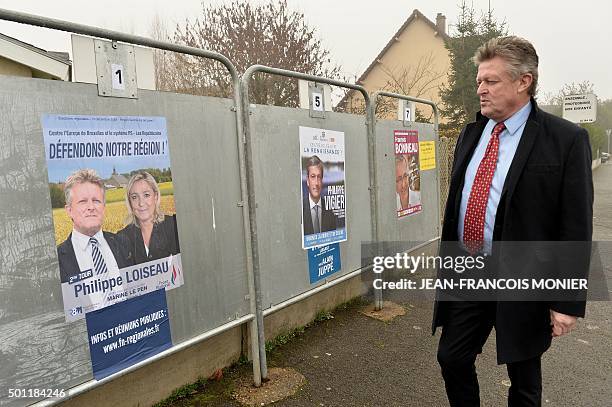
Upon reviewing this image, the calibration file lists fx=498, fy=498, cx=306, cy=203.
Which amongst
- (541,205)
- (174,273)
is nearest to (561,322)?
(541,205)

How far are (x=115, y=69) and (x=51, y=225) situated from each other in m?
0.84

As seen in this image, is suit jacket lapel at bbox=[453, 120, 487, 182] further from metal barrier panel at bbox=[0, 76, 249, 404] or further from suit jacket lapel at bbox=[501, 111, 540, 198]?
metal barrier panel at bbox=[0, 76, 249, 404]

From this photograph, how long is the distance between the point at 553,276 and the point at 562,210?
0.30m

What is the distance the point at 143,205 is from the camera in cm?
268

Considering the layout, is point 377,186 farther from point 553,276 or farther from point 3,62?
point 3,62

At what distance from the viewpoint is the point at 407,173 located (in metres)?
5.63

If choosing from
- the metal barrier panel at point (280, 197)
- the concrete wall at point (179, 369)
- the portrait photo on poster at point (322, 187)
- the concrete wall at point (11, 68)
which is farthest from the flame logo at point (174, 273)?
the concrete wall at point (11, 68)

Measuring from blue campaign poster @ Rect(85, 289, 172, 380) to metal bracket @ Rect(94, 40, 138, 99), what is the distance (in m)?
1.08

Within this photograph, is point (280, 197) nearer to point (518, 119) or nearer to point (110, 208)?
point (110, 208)

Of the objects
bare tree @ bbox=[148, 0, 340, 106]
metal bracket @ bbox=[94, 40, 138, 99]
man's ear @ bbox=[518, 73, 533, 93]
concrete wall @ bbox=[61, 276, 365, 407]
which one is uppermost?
bare tree @ bbox=[148, 0, 340, 106]

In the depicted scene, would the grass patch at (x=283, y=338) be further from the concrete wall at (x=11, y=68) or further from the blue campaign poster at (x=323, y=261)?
the concrete wall at (x=11, y=68)

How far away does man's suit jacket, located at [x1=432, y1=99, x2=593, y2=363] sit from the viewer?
7.19ft

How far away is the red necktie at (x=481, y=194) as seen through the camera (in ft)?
8.04

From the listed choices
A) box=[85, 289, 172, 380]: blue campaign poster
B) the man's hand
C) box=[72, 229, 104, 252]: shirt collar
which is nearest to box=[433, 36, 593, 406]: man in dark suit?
the man's hand
